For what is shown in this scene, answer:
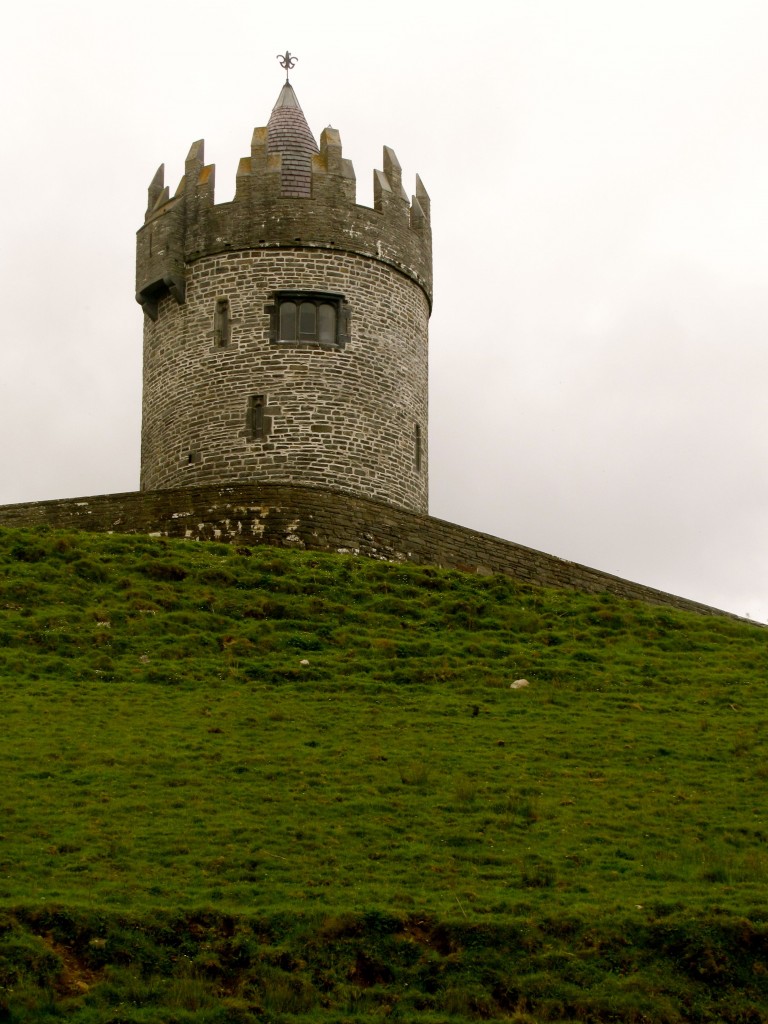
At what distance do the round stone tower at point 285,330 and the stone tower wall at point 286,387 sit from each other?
0.03 meters

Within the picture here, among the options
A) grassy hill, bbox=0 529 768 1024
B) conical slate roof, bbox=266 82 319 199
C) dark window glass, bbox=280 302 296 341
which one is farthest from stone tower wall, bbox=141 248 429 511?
grassy hill, bbox=0 529 768 1024

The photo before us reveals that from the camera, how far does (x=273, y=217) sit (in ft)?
128

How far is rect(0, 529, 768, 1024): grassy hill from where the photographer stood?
50.3 ft

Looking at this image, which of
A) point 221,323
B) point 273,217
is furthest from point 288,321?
point 273,217

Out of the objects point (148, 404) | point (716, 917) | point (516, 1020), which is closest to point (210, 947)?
point (516, 1020)

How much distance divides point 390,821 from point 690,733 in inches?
234

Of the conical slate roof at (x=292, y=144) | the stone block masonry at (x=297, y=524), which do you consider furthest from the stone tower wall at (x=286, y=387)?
the stone block masonry at (x=297, y=524)

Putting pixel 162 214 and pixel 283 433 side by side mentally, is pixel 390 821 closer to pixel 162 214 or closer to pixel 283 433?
pixel 283 433

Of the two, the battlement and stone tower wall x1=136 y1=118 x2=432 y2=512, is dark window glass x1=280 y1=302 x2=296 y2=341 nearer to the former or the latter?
stone tower wall x1=136 y1=118 x2=432 y2=512

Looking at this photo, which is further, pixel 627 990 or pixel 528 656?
pixel 528 656

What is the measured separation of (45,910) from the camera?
1570 centimetres

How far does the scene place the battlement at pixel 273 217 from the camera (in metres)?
39.1

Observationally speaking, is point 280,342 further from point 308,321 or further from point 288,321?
point 308,321

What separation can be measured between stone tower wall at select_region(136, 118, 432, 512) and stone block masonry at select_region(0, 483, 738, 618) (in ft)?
12.6
